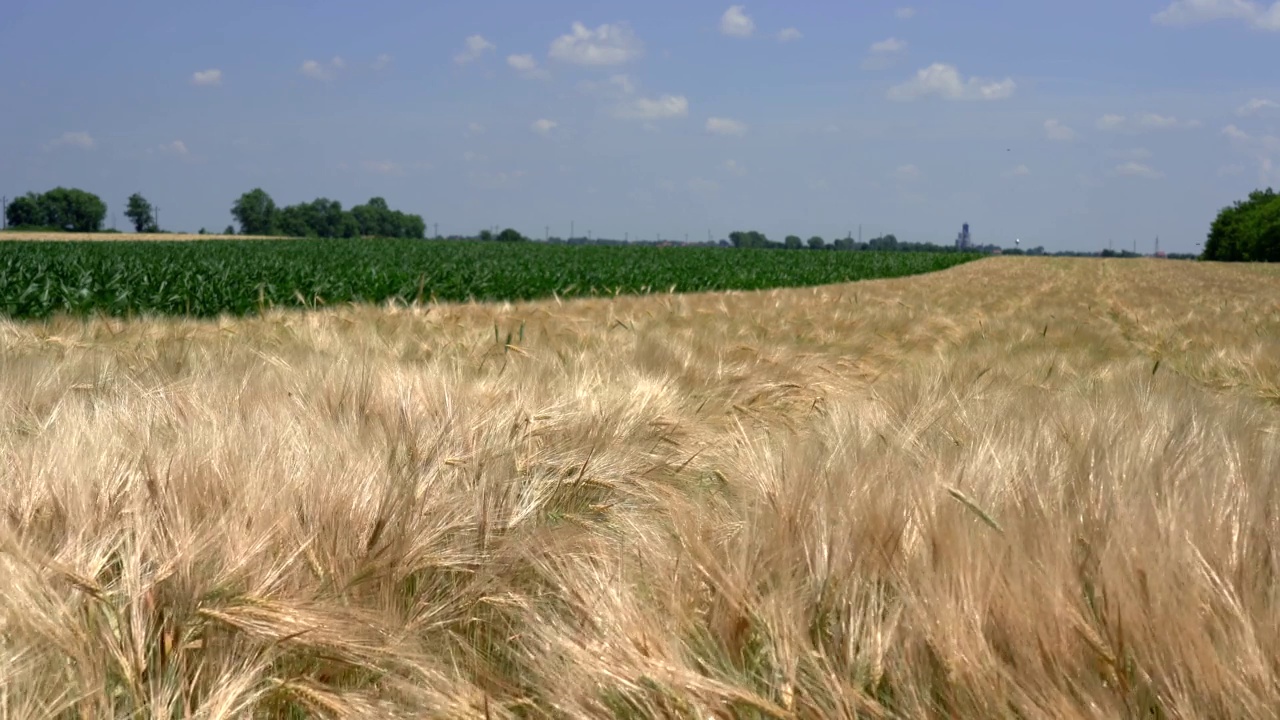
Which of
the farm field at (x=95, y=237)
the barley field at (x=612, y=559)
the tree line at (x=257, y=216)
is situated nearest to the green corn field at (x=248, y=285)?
the barley field at (x=612, y=559)

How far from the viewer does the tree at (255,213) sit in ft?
354

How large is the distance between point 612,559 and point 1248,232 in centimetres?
8910

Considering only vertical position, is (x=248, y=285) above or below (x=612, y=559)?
above

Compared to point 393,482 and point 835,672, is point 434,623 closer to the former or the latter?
point 393,482

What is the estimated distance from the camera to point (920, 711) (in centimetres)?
94

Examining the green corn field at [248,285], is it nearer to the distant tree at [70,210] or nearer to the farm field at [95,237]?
the farm field at [95,237]

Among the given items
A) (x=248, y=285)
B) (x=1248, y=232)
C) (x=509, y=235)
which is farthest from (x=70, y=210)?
(x=1248, y=232)

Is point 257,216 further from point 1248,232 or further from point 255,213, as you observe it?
point 1248,232

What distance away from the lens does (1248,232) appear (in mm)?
74688

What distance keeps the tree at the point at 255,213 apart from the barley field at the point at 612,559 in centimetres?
11462

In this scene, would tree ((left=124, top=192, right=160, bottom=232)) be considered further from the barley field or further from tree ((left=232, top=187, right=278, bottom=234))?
the barley field

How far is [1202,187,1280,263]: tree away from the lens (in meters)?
69.6

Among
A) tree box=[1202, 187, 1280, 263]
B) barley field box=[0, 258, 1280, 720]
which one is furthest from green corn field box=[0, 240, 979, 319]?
tree box=[1202, 187, 1280, 263]

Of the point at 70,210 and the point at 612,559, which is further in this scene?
the point at 70,210
